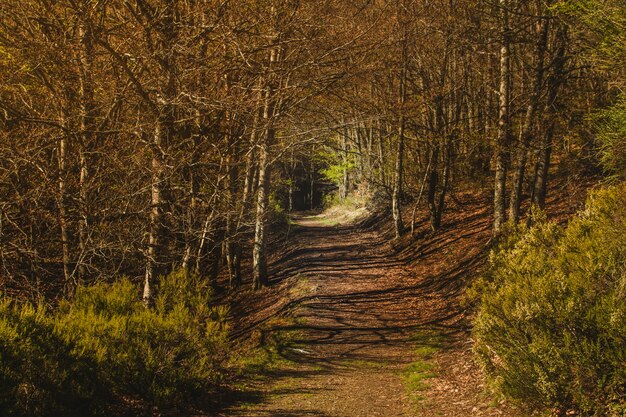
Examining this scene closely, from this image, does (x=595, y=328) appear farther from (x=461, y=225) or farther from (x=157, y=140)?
(x=461, y=225)

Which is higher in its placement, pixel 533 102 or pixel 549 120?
pixel 533 102

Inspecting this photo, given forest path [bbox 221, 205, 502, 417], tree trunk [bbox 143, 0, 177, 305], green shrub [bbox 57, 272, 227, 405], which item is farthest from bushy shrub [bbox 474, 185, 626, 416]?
tree trunk [bbox 143, 0, 177, 305]

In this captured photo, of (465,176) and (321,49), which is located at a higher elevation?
(321,49)

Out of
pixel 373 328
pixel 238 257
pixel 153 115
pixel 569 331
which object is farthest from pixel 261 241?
pixel 569 331

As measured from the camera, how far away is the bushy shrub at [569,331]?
4992mm

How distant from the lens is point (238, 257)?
1728 cm

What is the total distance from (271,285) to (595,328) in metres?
12.7

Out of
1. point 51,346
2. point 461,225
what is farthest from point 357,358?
point 461,225

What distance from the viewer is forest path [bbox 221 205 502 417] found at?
781cm

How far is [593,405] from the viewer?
199 inches

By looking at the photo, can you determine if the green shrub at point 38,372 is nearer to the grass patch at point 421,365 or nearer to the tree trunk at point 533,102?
the grass patch at point 421,365

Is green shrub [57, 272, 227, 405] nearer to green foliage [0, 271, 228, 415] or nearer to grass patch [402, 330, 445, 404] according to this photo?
green foliage [0, 271, 228, 415]

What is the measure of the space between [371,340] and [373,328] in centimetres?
84

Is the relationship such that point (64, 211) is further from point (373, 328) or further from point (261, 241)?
point (261, 241)
